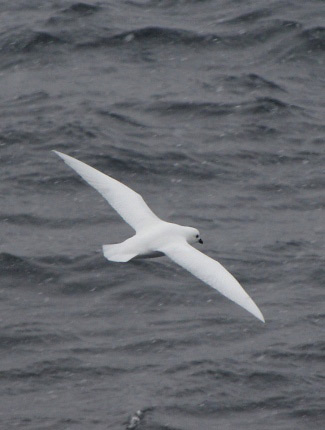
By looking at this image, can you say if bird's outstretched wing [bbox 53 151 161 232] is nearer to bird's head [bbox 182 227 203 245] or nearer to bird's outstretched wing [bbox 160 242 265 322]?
bird's head [bbox 182 227 203 245]

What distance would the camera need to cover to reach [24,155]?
64.4ft

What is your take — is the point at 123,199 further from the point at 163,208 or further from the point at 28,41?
the point at 28,41

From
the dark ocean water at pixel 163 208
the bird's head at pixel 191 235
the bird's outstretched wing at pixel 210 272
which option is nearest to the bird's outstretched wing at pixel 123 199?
the bird's head at pixel 191 235

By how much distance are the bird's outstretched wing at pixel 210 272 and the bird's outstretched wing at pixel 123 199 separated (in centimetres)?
95

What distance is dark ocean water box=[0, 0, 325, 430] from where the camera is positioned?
14828mm

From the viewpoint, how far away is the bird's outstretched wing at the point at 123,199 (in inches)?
584

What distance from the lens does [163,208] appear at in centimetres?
1828

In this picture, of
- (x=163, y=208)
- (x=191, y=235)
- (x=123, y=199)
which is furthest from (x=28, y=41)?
(x=191, y=235)

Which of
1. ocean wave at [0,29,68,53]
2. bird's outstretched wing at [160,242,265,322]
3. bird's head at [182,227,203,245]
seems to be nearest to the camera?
bird's outstretched wing at [160,242,265,322]

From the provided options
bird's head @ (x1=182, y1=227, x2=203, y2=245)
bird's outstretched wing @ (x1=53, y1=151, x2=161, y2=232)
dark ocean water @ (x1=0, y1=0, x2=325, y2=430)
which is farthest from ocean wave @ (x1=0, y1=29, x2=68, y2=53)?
bird's head @ (x1=182, y1=227, x2=203, y2=245)

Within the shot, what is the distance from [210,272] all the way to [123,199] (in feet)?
7.54

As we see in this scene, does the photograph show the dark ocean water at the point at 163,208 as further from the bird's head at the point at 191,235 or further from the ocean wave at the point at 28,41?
the bird's head at the point at 191,235

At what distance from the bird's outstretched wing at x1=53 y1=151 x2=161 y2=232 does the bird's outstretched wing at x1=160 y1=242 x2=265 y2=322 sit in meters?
0.95

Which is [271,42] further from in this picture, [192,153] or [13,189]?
[13,189]
